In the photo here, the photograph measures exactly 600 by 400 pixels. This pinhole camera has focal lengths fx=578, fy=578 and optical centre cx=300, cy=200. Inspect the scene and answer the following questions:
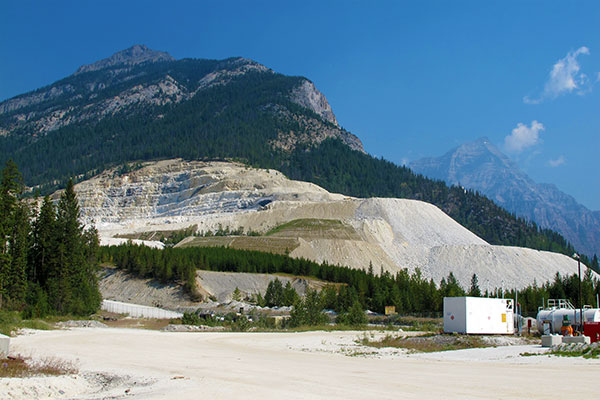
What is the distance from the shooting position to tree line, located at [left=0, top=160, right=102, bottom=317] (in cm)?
5197

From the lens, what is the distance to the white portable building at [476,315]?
40469 mm

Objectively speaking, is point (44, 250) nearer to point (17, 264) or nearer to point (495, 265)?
point (17, 264)

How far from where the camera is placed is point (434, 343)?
120 ft

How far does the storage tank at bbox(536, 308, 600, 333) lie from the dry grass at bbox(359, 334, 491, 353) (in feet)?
24.9

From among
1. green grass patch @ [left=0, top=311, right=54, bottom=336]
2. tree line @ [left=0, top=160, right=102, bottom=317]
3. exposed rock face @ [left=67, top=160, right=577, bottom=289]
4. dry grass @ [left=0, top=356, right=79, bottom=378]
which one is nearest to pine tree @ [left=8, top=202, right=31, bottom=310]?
tree line @ [left=0, top=160, right=102, bottom=317]

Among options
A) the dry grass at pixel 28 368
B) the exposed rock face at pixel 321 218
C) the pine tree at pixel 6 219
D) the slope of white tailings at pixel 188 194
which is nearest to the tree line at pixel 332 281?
the exposed rock face at pixel 321 218

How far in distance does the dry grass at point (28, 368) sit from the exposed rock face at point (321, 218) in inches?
3657

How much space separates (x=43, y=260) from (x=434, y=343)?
4313 cm

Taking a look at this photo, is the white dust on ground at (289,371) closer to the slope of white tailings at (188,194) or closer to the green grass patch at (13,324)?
the green grass patch at (13,324)

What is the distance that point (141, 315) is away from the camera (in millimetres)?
69062

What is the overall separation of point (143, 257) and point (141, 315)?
21302 millimetres

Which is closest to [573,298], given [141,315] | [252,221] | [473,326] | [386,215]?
[473,326]

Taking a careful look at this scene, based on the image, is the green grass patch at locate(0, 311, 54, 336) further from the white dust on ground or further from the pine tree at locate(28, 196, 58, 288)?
the pine tree at locate(28, 196, 58, 288)

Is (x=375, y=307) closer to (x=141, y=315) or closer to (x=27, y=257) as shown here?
(x=141, y=315)
